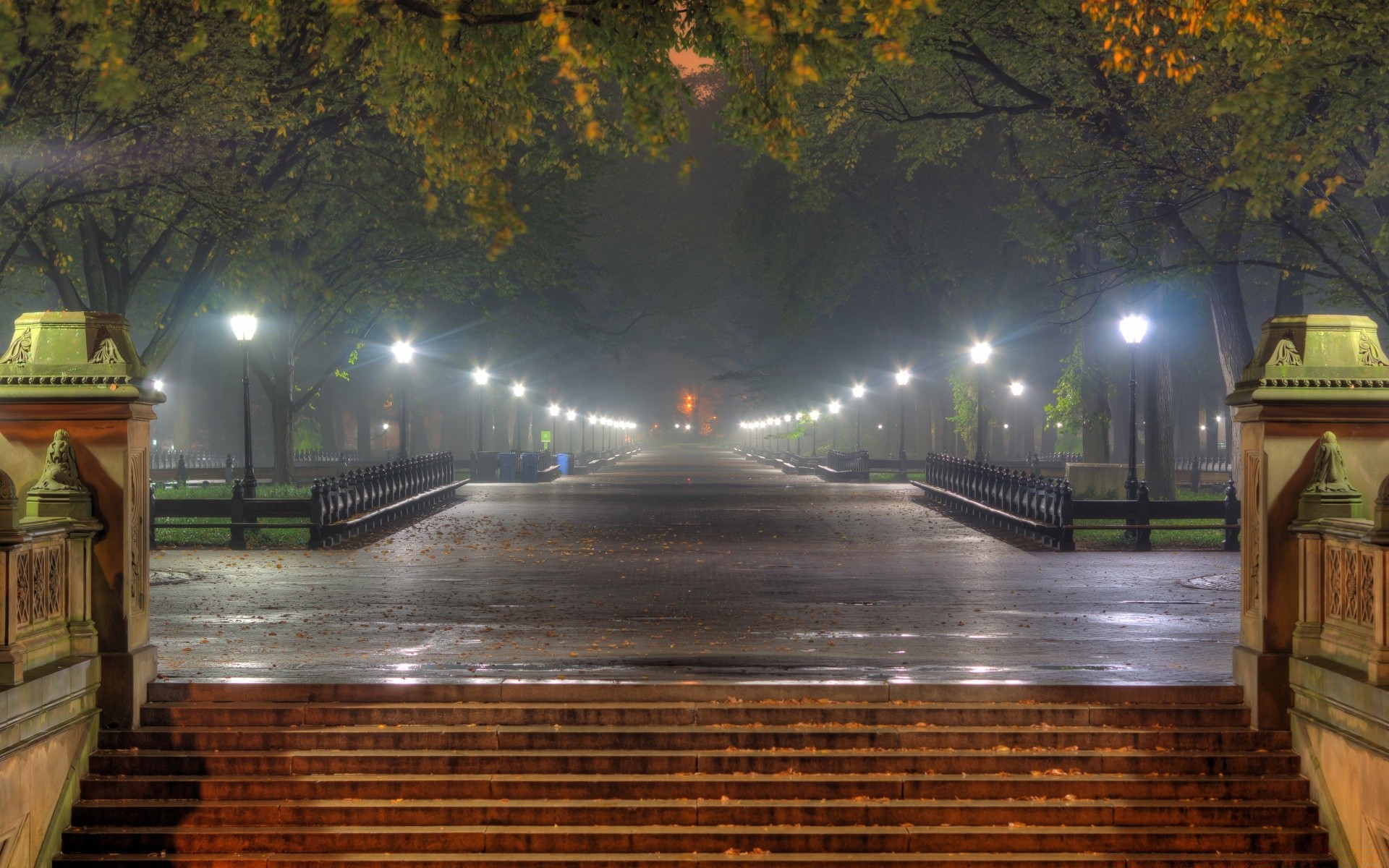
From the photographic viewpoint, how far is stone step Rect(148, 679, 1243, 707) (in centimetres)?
898

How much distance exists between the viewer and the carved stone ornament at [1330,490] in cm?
845

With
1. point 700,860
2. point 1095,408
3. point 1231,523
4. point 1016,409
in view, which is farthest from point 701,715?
point 1016,409

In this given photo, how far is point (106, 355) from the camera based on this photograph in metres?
8.84

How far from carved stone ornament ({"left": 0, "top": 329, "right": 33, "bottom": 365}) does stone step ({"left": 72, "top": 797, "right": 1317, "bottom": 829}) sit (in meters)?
3.08

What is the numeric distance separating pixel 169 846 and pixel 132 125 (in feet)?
36.7

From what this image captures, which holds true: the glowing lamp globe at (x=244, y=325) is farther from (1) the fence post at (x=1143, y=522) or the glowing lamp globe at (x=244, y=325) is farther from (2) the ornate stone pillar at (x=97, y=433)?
(1) the fence post at (x=1143, y=522)

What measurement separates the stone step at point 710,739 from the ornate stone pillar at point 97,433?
26.0 inches

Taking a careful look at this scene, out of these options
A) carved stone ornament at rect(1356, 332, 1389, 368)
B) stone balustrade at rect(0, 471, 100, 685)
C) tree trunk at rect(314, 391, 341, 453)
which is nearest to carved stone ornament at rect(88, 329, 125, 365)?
stone balustrade at rect(0, 471, 100, 685)

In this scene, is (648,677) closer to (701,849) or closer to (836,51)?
(701,849)

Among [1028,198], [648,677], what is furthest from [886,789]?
[1028,198]

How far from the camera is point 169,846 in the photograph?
791cm

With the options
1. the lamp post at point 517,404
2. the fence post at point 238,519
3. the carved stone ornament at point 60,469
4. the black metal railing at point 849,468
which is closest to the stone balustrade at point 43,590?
the carved stone ornament at point 60,469

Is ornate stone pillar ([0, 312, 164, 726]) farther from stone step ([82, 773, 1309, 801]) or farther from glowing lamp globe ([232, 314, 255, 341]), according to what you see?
glowing lamp globe ([232, 314, 255, 341])

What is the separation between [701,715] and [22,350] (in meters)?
5.18
